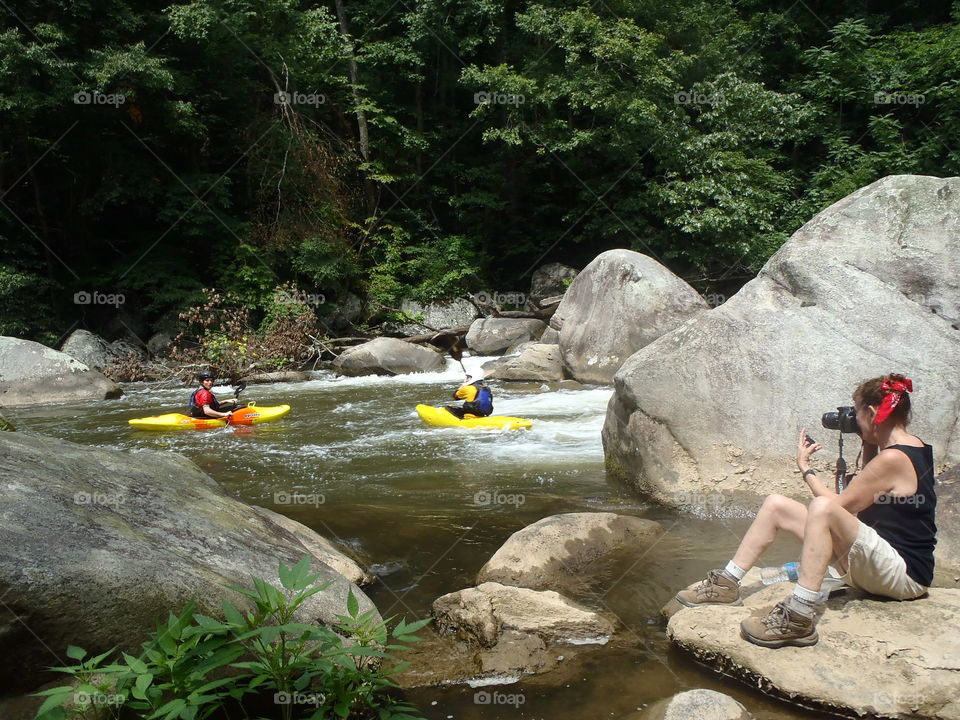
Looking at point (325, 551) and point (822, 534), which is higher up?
point (822, 534)

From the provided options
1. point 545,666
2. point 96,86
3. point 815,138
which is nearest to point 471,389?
point 545,666

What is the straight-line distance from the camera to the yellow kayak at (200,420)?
916 cm

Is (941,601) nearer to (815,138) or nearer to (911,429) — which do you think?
(911,429)

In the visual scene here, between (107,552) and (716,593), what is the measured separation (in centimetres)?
256


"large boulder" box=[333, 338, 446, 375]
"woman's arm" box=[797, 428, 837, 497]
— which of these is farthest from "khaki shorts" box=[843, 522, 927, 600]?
"large boulder" box=[333, 338, 446, 375]

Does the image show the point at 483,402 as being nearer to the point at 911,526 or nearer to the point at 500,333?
the point at 911,526

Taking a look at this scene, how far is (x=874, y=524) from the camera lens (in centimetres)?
312

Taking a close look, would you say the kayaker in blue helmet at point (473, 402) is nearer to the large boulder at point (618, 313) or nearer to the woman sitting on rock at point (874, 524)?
the large boulder at point (618, 313)

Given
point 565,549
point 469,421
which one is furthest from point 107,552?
point 469,421

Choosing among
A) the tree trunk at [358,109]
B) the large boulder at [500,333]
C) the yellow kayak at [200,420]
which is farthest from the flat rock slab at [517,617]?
the tree trunk at [358,109]

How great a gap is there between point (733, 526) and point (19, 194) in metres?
17.3

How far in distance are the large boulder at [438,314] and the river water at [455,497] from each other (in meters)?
5.50

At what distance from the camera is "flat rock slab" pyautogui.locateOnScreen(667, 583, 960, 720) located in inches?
104

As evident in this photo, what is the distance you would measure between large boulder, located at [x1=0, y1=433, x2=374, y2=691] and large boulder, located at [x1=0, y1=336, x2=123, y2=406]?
849 centimetres
